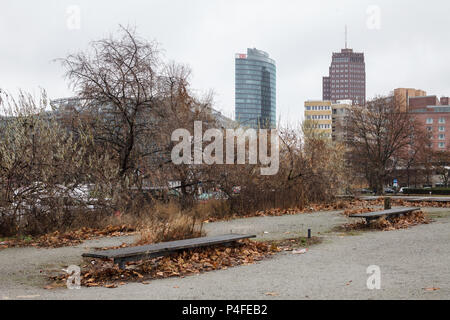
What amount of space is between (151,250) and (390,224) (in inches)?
358

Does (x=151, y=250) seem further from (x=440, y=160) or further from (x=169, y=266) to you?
(x=440, y=160)

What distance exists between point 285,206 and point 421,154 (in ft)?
147

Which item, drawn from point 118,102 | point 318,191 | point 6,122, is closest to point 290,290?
point 6,122

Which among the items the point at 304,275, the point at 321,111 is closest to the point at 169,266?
the point at 304,275

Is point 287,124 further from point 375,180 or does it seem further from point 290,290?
point 375,180

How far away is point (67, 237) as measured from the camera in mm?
12539

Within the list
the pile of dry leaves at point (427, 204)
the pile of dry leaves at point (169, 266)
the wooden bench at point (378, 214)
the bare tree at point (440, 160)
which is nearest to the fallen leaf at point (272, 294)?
the pile of dry leaves at point (169, 266)

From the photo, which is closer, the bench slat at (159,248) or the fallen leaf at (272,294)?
the fallen leaf at (272,294)

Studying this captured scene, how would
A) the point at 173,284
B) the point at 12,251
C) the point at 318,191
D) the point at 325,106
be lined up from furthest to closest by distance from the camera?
the point at 325,106
the point at 318,191
the point at 12,251
the point at 173,284

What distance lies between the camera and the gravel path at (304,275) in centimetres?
638

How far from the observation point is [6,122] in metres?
14.2

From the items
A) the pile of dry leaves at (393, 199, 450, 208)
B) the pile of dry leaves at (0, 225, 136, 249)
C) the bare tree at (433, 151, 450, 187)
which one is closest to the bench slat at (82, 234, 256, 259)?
the pile of dry leaves at (0, 225, 136, 249)

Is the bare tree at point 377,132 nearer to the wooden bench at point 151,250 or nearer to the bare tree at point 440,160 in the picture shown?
the bare tree at point 440,160

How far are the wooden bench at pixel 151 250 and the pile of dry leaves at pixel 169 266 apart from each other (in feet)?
0.52
